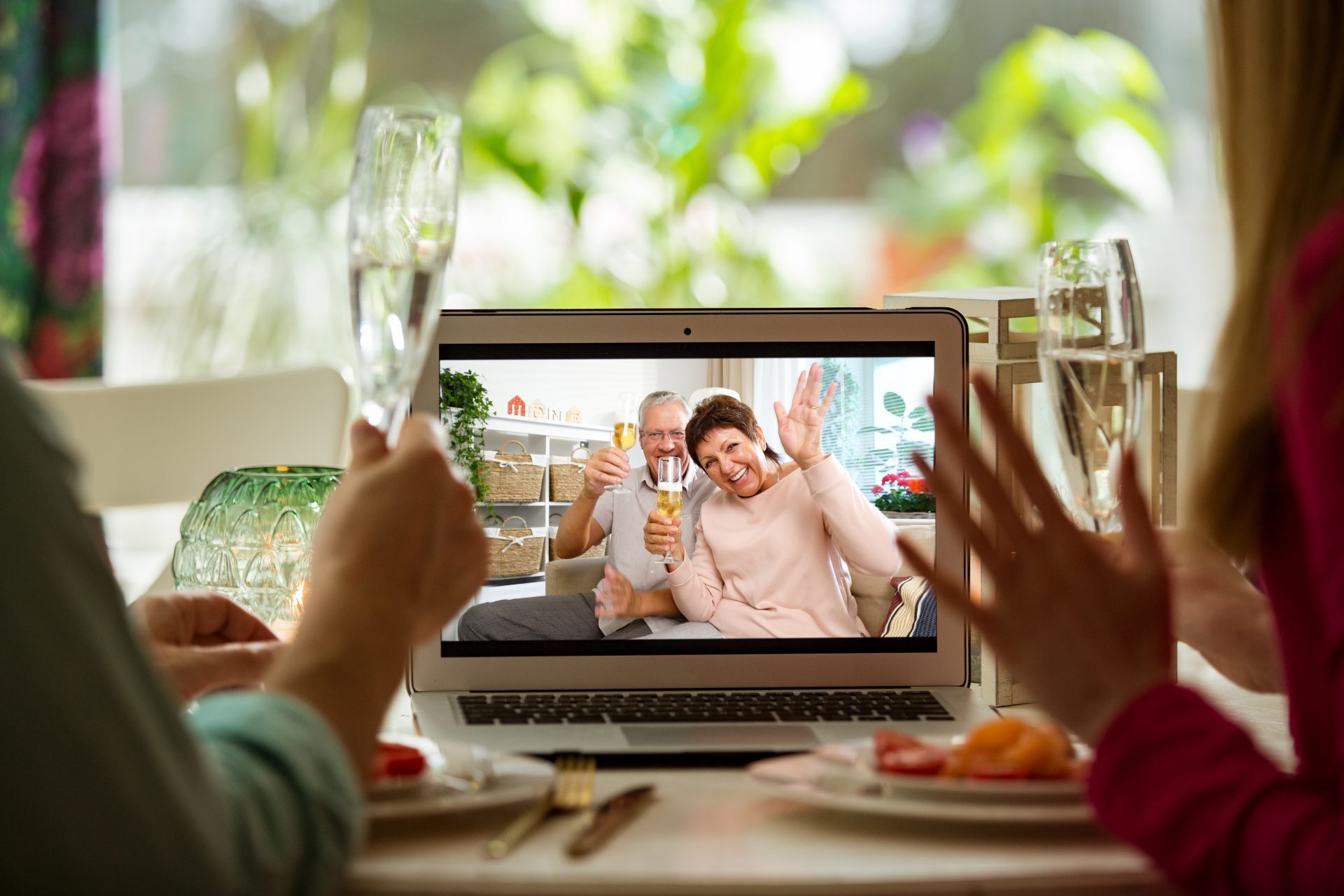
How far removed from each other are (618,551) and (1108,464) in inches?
16.4

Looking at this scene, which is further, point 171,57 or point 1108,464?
point 171,57

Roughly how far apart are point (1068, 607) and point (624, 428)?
528 millimetres

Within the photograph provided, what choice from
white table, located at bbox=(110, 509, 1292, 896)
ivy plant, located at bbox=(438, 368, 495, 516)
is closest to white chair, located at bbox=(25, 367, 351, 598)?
ivy plant, located at bbox=(438, 368, 495, 516)

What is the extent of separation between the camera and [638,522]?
1.08m

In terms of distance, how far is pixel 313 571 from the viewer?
667 millimetres

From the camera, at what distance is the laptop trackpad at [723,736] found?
890 millimetres

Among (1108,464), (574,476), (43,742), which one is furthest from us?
(574,476)

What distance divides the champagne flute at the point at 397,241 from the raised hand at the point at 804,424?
42 cm

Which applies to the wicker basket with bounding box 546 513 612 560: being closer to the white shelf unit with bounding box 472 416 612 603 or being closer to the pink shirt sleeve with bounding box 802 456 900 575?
the white shelf unit with bounding box 472 416 612 603

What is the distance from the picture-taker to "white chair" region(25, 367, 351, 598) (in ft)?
7.08

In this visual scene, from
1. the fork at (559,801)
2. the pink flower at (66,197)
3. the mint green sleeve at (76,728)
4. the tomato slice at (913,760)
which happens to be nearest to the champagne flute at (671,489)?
the fork at (559,801)

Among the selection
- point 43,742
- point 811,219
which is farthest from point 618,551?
point 811,219

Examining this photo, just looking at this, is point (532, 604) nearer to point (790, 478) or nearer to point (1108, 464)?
point (790, 478)

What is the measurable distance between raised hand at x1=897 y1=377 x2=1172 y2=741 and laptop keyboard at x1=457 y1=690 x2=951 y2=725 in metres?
0.37
